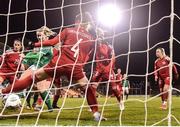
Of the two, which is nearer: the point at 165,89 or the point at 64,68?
the point at 64,68

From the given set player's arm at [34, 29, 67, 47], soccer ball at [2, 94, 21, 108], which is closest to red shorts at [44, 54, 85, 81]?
player's arm at [34, 29, 67, 47]

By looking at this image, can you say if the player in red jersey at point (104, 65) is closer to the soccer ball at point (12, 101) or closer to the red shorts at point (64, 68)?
the soccer ball at point (12, 101)

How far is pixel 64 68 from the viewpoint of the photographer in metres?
6.16

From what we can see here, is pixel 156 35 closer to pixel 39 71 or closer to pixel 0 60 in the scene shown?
pixel 0 60

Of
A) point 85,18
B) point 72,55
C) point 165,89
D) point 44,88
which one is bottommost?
point 165,89

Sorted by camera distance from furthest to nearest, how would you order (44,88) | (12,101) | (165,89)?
(165,89) → (44,88) → (12,101)

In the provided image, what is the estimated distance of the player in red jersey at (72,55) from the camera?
619 centimetres

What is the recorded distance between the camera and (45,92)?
26.6ft

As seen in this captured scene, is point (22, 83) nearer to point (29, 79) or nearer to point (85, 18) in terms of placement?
point (29, 79)

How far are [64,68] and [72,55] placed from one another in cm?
21

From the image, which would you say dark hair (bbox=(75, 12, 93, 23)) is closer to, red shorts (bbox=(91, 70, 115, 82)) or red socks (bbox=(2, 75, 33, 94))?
red socks (bbox=(2, 75, 33, 94))

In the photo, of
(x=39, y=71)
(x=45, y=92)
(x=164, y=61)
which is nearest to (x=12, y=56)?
(x=45, y=92)

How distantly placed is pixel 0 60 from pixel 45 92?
1.38 meters

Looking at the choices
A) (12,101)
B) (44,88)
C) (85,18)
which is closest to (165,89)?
(44,88)
